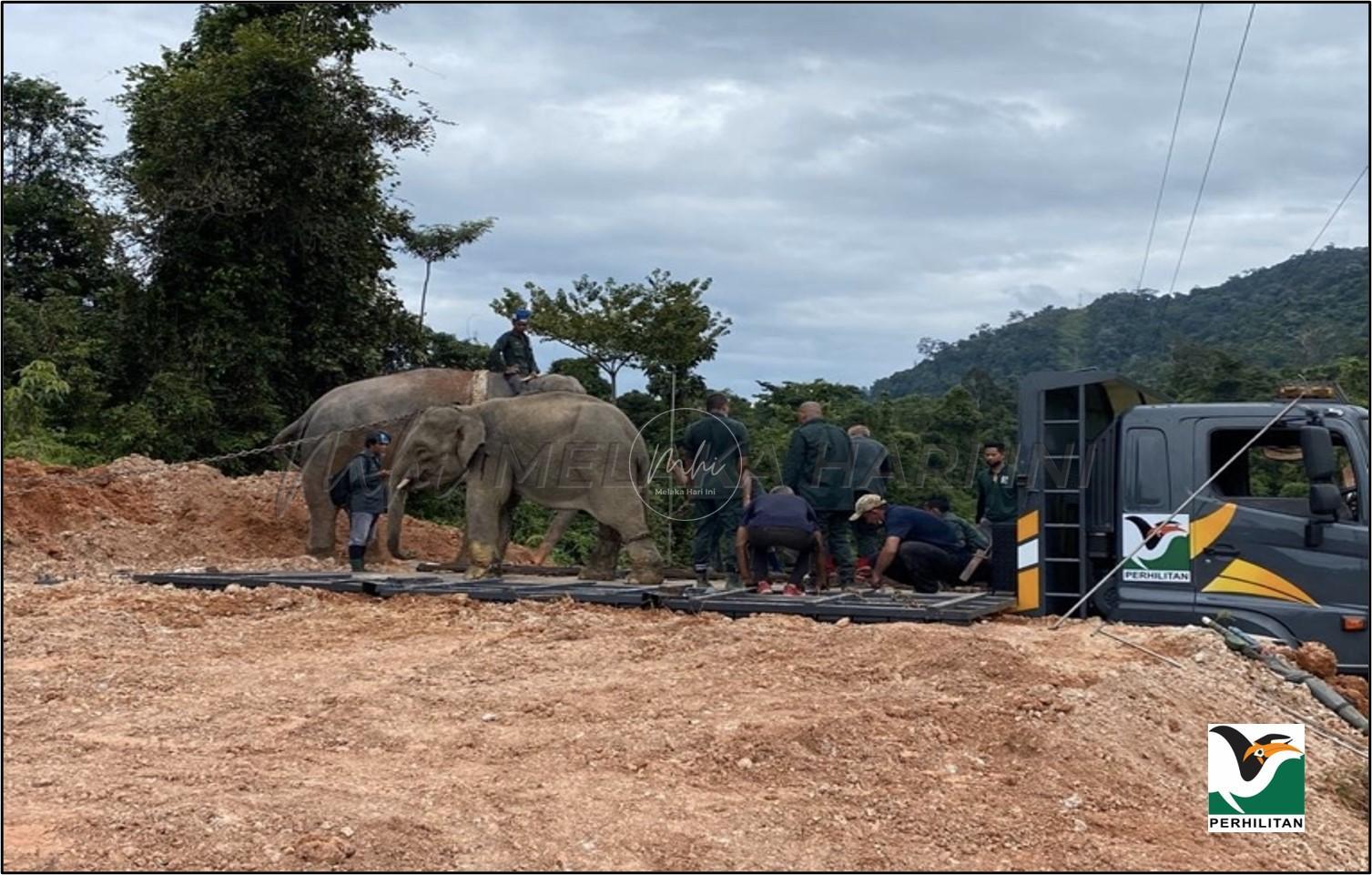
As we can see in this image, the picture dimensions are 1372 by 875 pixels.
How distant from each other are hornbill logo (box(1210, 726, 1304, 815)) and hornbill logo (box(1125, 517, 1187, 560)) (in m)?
2.96

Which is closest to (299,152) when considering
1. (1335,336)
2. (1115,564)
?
(1115,564)

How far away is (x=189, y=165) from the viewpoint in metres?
20.8

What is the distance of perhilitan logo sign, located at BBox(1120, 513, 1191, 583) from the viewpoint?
10.2 m

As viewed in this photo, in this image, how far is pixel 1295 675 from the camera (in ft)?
30.0

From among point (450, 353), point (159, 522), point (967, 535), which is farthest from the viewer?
point (450, 353)

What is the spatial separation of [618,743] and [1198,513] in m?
5.12

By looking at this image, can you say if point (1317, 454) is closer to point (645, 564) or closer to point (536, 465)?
point (645, 564)

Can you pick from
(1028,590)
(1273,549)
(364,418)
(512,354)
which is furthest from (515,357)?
(1273,549)

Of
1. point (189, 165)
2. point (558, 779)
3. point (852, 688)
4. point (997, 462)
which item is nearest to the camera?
point (558, 779)

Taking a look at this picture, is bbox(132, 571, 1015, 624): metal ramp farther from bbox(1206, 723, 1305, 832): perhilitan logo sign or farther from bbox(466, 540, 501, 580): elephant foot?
bbox(1206, 723, 1305, 832): perhilitan logo sign

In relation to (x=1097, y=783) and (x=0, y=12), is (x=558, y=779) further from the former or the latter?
(x=0, y=12)

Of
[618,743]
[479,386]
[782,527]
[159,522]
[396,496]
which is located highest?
[479,386]

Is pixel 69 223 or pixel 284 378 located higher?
pixel 69 223

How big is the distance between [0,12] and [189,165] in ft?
28.7
